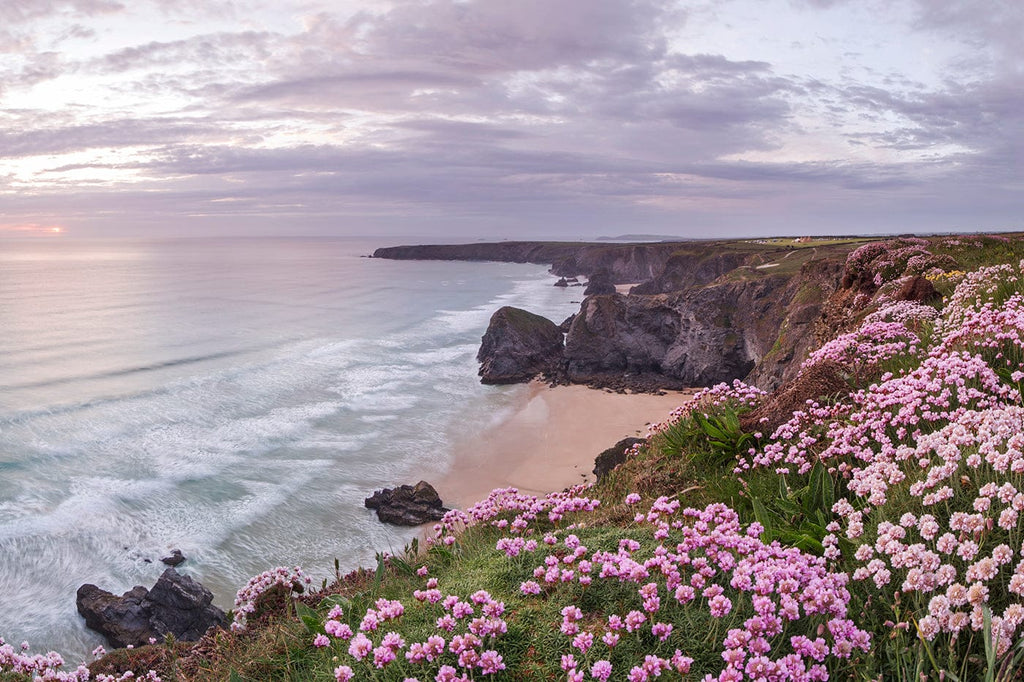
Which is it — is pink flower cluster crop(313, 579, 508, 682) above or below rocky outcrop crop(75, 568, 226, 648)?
above


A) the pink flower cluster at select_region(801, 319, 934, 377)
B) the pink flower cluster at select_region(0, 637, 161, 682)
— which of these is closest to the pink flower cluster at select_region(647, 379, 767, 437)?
the pink flower cluster at select_region(801, 319, 934, 377)

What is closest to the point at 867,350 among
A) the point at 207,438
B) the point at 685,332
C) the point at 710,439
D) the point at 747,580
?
the point at 710,439

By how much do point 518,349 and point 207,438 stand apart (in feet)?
73.2

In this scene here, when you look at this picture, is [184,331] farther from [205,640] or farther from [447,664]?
[447,664]

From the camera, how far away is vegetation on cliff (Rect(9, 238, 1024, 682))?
3.35m

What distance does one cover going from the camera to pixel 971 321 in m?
8.37

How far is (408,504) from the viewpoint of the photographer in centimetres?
2378

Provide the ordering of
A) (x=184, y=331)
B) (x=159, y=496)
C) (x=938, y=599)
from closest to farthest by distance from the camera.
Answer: (x=938, y=599) < (x=159, y=496) < (x=184, y=331)

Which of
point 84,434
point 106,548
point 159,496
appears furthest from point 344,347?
point 106,548

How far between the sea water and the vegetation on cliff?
49.8 ft

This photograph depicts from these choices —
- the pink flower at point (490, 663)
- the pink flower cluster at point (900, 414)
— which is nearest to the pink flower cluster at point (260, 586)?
the pink flower at point (490, 663)

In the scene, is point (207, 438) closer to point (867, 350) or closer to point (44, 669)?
point (44, 669)

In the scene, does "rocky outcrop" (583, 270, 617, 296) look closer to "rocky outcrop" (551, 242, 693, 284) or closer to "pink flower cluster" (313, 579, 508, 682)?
"rocky outcrop" (551, 242, 693, 284)

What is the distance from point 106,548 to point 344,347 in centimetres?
3787
